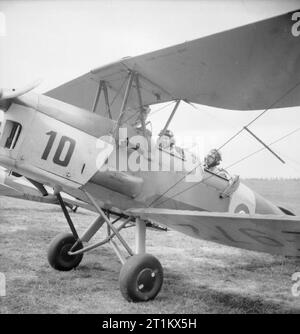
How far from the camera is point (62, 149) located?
154 inches

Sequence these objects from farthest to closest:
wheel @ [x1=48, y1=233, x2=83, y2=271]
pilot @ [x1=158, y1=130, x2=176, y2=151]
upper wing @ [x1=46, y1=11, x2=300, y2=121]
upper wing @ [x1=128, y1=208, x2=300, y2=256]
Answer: wheel @ [x1=48, y1=233, x2=83, y2=271], pilot @ [x1=158, y1=130, x2=176, y2=151], upper wing @ [x1=46, y1=11, x2=300, y2=121], upper wing @ [x1=128, y1=208, x2=300, y2=256]

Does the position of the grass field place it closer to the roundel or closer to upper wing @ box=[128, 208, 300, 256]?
upper wing @ box=[128, 208, 300, 256]

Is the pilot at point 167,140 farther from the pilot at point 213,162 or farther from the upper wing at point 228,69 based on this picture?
the pilot at point 213,162

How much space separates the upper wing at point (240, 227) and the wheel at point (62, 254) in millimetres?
1284

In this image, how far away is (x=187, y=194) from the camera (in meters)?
4.86

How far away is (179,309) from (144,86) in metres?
2.66

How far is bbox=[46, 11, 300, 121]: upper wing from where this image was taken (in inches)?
146

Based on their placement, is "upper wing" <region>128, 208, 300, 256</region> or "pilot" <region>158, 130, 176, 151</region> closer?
"upper wing" <region>128, 208, 300, 256</region>

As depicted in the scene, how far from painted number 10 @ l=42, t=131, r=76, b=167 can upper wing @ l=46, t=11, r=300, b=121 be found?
3.66 feet

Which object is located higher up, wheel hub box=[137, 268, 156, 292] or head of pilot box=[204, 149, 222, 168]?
head of pilot box=[204, 149, 222, 168]

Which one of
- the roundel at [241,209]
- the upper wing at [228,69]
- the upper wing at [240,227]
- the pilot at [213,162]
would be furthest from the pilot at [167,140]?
the roundel at [241,209]

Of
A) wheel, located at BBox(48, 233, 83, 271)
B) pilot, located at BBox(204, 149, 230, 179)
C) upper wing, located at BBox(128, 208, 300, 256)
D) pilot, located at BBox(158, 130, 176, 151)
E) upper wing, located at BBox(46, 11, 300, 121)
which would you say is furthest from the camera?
pilot, located at BBox(204, 149, 230, 179)

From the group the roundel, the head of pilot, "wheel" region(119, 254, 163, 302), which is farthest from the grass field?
the head of pilot

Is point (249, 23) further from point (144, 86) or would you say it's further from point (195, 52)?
point (144, 86)
